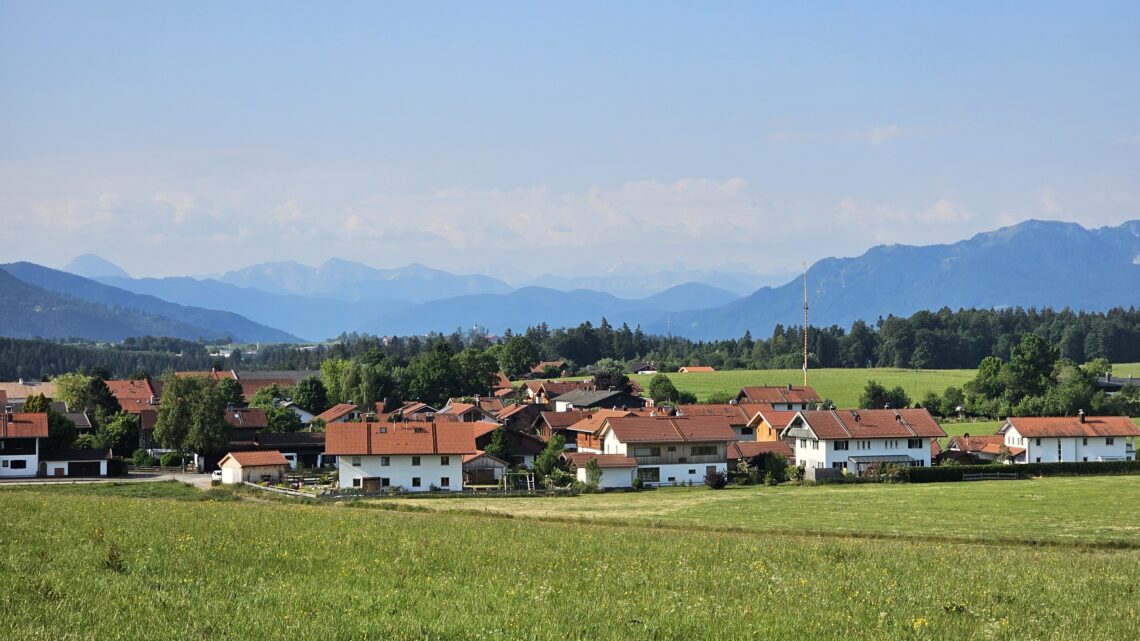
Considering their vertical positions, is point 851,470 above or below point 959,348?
below

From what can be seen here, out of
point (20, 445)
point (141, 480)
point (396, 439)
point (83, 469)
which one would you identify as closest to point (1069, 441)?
point (396, 439)

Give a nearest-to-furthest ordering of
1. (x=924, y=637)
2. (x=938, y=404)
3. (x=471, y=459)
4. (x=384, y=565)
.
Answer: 1. (x=924, y=637)
2. (x=384, y=565)
3. (x=471, y=459)
4. (x=938, y=404)

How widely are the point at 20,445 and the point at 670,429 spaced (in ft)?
134

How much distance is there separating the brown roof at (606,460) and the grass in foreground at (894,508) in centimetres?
262

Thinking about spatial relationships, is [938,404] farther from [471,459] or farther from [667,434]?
[471,459]

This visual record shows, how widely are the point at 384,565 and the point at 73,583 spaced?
5298mm

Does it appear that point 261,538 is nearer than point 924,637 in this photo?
No

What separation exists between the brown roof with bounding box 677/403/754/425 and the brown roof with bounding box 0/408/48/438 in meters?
44.6

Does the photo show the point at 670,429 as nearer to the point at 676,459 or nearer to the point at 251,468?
the point at 676,459

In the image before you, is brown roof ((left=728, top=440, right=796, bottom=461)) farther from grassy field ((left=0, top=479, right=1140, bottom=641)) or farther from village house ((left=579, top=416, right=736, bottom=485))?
grassy field ((left=0, top=479, right=1140, bottom=641))

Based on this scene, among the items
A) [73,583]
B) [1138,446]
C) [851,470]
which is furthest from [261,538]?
[1138,446]

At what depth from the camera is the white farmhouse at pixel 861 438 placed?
70.4 m

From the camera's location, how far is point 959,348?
176 metres

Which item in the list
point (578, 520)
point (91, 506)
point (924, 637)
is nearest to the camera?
point (924, 637)
